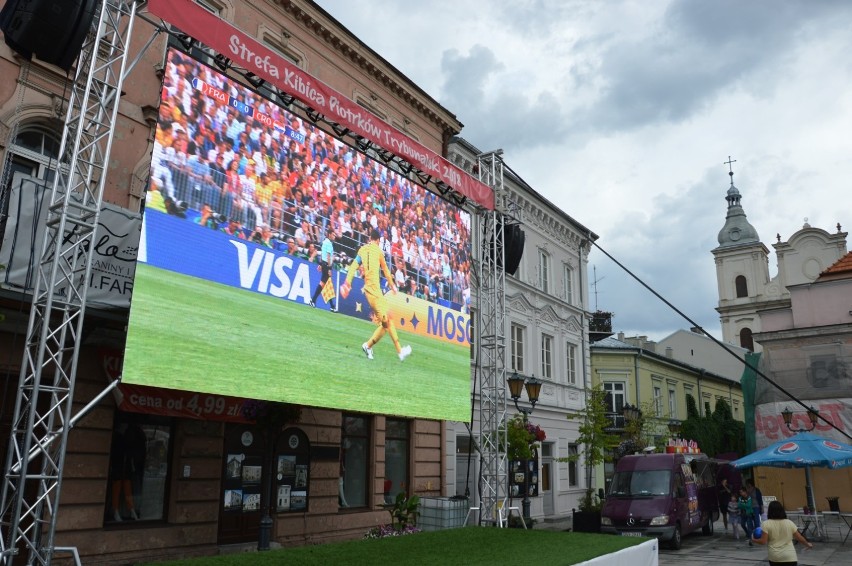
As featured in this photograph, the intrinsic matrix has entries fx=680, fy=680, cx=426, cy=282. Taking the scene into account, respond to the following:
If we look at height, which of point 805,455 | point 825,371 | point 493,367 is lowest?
point 805,455

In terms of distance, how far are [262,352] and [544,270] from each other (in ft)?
59.0

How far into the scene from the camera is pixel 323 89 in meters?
13.2

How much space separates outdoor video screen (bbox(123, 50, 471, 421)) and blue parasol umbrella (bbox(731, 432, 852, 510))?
364 inches

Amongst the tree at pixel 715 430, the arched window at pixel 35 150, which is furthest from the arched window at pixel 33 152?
the tree at pixel 715 430

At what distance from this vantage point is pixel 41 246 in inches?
346

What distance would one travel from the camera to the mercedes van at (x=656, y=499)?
17188mm

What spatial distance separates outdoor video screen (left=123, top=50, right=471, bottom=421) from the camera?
9266mm

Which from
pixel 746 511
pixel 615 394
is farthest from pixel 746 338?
pixel 746 511

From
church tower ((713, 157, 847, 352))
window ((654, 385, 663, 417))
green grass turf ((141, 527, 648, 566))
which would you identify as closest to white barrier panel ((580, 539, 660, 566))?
green grass turf ((141, 527, 648, 566))

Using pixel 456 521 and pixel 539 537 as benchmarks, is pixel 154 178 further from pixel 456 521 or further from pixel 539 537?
pixel 456 521

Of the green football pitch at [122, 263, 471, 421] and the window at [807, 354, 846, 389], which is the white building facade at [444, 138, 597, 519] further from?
the window at [807, 354, 846, 389]

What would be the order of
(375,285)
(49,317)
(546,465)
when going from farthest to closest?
1. (546,465)
2. (375,285)
3. (49,317)

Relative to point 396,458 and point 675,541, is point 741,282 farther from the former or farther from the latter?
point 396,458

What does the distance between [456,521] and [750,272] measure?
60.1 m
